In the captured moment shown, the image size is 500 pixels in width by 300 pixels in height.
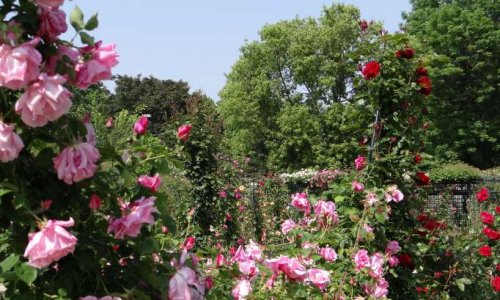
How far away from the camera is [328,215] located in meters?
3.20

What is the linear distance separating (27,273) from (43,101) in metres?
0.39

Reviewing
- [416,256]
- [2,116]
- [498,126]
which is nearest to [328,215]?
[416,256]

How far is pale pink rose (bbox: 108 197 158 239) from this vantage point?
4.90 feet

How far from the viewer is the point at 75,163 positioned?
1.43 m

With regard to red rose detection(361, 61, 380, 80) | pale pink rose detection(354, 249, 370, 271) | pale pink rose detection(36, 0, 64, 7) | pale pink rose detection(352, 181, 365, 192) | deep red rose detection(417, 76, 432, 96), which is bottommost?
pale pink rose detection(354, 249, 370, 271)

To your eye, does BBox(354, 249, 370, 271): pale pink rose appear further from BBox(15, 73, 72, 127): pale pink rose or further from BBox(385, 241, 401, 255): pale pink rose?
BBox(15, 73, 72, 127): pale pink rose

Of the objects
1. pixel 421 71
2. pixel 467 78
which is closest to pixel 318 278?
pixel 421 71

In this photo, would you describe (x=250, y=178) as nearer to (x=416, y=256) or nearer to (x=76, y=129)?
(x=416, y=256)

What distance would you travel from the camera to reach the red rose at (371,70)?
4371 millimetres

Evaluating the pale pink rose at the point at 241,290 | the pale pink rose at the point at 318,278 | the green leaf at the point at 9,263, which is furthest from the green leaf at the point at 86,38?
the pale pink rose at the point at 318,278

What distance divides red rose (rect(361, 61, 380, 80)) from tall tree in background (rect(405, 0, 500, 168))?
84.3 ft

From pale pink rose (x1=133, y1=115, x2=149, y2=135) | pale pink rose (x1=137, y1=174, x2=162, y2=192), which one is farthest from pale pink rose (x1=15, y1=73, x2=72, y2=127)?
pale pink rose (x1=133, y1=115, x2=149, y2=135)

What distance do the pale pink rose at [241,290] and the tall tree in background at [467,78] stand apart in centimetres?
2829

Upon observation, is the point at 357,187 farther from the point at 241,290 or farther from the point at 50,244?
the point at 50,244
